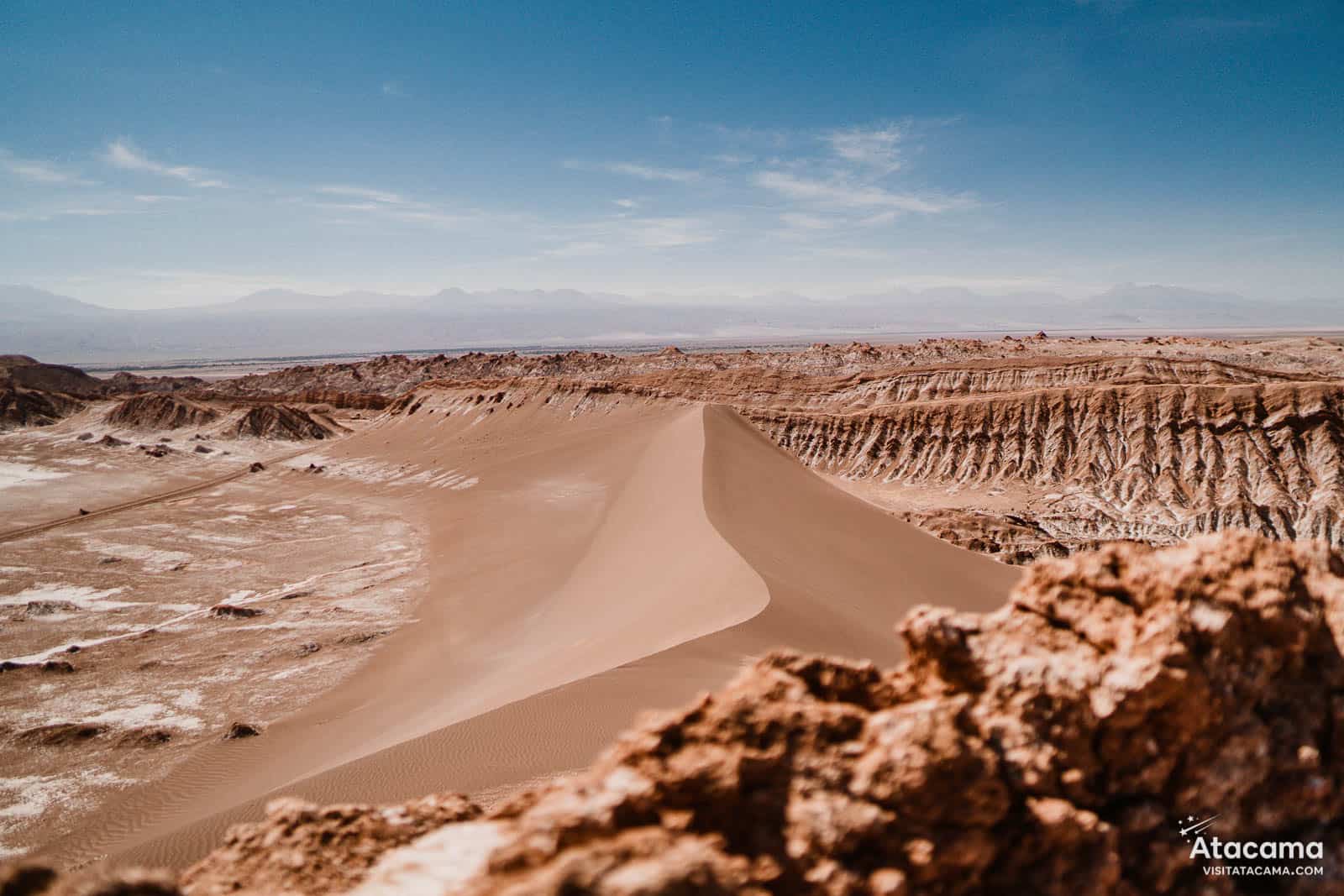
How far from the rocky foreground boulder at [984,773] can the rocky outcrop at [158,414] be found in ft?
194

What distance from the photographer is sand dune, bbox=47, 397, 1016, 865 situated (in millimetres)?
8211

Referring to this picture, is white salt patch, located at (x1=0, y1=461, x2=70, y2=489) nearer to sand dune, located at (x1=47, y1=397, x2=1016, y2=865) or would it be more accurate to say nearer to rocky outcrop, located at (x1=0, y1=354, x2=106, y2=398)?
sand dune, located at (x1=47, y1=397, x2=1016, y2=865)

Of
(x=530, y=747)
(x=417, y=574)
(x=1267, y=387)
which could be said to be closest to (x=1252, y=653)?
(x=530, y=747)

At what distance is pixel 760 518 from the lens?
63.4ft

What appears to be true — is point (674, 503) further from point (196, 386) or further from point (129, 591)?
point (196, 386)

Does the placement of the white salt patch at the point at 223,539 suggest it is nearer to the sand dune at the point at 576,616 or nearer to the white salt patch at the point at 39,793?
the sand dune at the point at 576,616

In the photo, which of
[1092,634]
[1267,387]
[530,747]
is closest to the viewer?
[1092,634]

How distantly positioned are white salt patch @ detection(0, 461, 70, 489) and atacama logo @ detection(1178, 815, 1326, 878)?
48.5 meters

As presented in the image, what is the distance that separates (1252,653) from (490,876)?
3.77 meters

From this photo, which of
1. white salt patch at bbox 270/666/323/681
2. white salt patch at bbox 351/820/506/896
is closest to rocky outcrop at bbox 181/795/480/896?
white salt patch at bbox 351/820/506/896

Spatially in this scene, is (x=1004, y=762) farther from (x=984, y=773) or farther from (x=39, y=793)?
(x=39, y=793)

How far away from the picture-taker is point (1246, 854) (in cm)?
332

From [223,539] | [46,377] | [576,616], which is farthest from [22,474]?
[46,377]

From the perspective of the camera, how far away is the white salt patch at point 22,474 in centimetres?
3656
